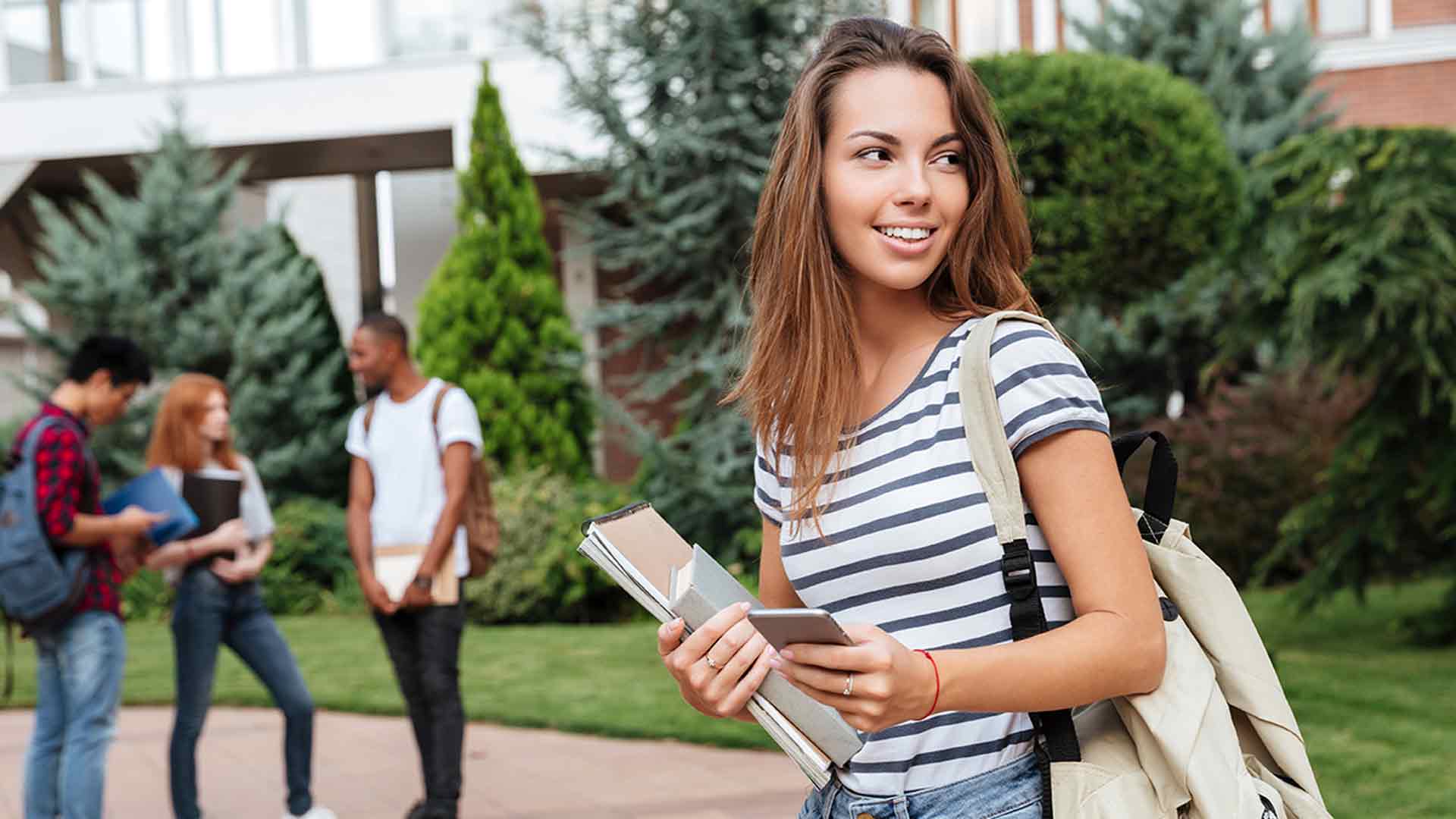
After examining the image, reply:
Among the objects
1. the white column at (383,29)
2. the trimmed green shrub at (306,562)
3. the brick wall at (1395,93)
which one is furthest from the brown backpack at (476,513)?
the brick wall at (1395,93)

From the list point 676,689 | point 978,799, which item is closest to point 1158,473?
point 978,799

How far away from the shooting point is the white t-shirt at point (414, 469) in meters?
5.88

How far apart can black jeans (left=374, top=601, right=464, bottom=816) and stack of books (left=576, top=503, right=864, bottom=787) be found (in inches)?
169

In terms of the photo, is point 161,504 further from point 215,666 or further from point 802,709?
point 802,709

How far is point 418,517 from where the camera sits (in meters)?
5.89

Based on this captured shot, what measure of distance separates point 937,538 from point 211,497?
4.95m

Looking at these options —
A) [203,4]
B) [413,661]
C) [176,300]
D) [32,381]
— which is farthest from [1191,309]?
[32,381]

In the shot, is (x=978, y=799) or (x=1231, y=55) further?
(x=1231, y=55)

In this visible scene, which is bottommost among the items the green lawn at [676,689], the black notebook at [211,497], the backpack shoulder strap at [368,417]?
the green lawn at [676,689]

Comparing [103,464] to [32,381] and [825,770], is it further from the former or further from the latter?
[825,770]

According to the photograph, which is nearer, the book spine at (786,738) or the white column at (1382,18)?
the book spine at (786,738)

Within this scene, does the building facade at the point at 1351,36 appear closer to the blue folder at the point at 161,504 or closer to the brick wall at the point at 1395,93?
the brick wall at the point at 1395,93

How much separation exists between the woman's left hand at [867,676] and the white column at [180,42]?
1683 centimetres

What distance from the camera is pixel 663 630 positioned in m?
1.55
